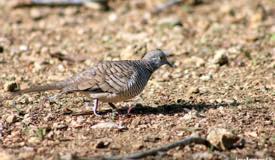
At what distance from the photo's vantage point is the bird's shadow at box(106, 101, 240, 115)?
7.70m

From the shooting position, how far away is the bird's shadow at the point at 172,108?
770 centimetres

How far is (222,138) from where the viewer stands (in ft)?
20.3

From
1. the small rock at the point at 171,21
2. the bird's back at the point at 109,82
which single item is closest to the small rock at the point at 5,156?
the bird's back at the point at 109,82

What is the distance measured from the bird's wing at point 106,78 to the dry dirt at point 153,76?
357 mm

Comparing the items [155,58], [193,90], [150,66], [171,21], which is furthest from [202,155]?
[171,21]

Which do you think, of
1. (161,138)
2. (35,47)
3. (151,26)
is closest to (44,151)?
(161,138)

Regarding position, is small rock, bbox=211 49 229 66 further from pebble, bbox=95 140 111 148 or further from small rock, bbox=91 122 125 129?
pebble, bbox=95 140 111 148

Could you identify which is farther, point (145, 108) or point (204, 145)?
point (145, 108)

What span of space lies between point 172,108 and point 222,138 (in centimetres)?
174

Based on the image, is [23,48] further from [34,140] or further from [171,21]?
[34,140]

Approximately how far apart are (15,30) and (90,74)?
5915 mm

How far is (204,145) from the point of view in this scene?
6.35m

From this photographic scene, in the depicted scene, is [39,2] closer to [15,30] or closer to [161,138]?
[15,30]

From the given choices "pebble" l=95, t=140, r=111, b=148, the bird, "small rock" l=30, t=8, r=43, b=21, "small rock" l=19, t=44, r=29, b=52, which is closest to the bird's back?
the bird
